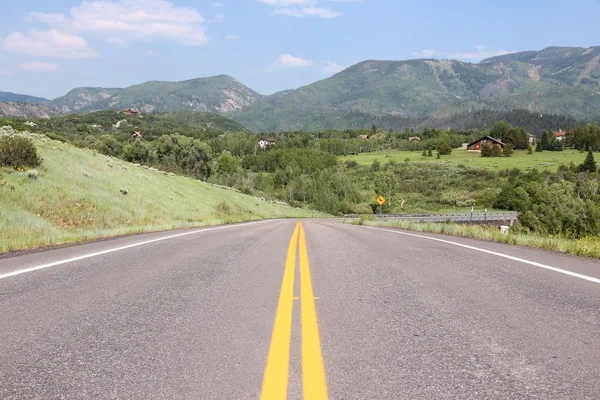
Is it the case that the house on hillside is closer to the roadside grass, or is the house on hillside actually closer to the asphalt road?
the roadside grass

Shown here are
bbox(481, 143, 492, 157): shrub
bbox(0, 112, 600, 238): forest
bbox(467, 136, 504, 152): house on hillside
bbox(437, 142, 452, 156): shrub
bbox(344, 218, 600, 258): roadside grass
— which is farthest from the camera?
bbox(437, 142, 452, 156): shrub

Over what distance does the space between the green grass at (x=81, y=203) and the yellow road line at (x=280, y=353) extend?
7453 millimetres

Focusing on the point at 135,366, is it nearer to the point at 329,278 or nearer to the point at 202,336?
the point at 202,336

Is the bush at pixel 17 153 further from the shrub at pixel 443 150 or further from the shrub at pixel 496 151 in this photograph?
the shrub at pixel 443 150

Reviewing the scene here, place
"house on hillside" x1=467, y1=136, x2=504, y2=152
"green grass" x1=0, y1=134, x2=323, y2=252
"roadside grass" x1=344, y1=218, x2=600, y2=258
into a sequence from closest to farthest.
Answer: "roadside grass" x1=344, y1=218, x2=600, y2=258 → "green grass" x1=0, y1=134, x2=323, y2=252 → "house on hillside" x1=467, y1=136, x2=504, y2=152

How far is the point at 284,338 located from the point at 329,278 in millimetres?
2626

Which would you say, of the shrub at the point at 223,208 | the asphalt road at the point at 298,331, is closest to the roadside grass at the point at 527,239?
the asphalt road at the point at 298,331

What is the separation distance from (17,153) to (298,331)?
19503 mm

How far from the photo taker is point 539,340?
3584 millimetres

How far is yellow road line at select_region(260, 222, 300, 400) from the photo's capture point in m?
2.73

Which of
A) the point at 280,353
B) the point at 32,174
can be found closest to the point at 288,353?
the point at 280,353

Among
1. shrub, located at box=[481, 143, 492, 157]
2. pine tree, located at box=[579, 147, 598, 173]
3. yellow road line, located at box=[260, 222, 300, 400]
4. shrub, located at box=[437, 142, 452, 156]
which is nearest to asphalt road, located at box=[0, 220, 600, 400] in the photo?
yellow road line, located at box=[260, 222, 300, 400]

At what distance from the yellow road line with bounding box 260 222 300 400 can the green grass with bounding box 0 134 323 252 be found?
7.45 metres

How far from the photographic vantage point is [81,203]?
18.1 meters
